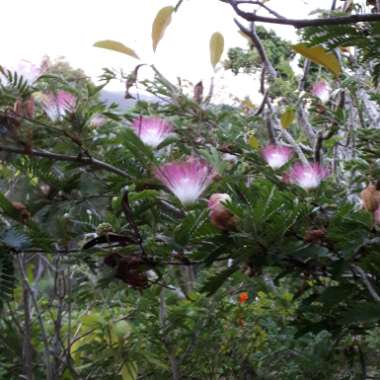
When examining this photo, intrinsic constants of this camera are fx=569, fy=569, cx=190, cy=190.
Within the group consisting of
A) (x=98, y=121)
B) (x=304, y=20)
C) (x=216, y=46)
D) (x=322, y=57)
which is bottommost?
(x=304, y=20)

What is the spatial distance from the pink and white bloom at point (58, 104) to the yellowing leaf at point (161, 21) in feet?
0.94

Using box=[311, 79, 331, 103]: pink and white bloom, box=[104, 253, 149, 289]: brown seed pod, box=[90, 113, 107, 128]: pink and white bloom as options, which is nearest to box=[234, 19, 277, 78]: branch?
box=[311, 79, 331, 103]: pink and white bloom

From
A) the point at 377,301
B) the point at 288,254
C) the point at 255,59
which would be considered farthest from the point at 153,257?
the point at 255,59

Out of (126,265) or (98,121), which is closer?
(126,265)

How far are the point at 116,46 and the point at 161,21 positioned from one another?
0.39ft

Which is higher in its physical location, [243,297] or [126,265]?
[243,297]

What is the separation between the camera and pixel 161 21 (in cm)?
117

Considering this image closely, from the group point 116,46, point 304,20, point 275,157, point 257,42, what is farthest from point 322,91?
point 304,20

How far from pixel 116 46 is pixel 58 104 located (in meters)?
0.32

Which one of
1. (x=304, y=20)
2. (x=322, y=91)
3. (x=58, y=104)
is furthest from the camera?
(x=322, y=91)

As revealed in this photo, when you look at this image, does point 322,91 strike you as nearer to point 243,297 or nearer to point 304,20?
point 243,297

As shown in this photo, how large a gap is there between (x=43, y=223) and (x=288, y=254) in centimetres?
40

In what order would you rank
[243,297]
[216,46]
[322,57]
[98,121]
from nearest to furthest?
[98,121]
[322,57]
[216,46]
[243,297]

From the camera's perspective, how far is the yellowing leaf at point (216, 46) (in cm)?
140
